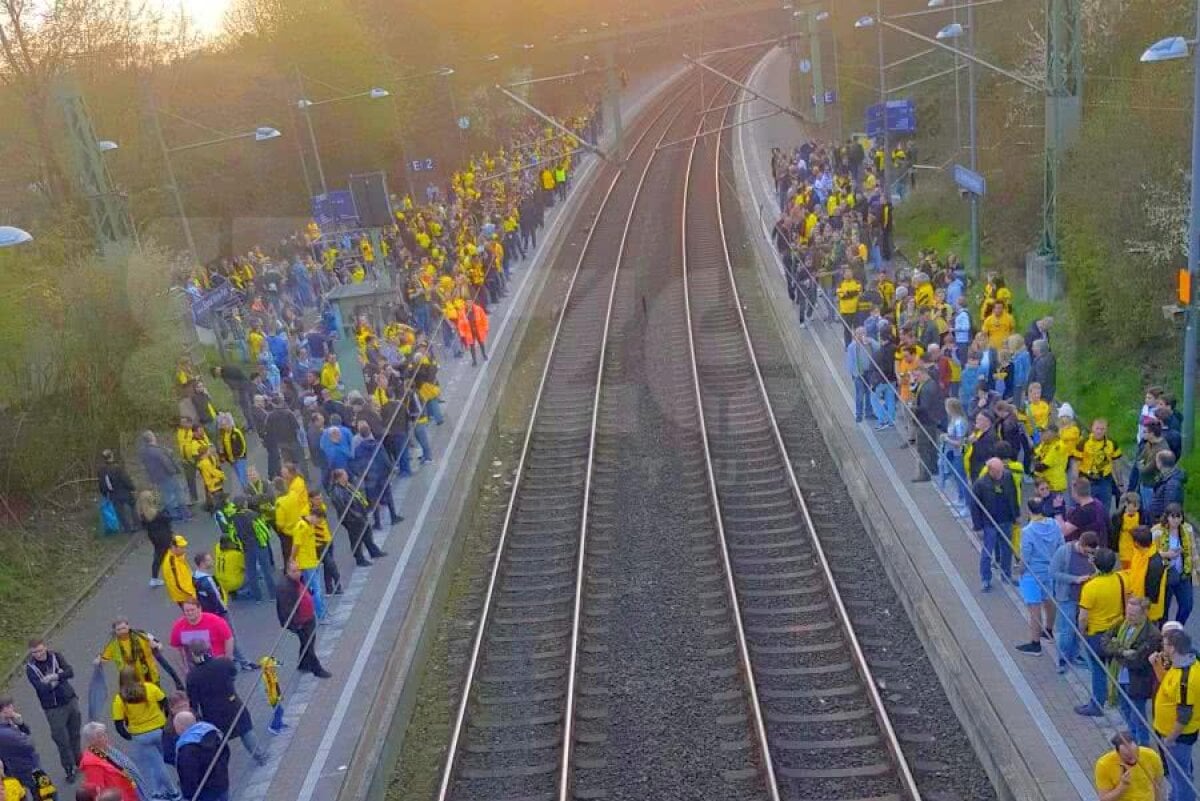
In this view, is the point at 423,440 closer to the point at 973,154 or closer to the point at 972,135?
the point at 973,154

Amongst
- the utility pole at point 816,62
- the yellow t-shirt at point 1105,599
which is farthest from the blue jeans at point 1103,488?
the utility pole at point 816,62

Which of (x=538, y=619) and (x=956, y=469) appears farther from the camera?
(x=956, y=469)

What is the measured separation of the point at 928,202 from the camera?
91.6 ft

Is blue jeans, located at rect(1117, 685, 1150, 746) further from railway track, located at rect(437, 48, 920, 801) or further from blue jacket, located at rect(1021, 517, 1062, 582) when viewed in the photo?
railway track, located at rect(437, 48, 920, 801)

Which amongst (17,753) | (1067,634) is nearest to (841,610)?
(1067,634)

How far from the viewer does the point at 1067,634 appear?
9.65 m

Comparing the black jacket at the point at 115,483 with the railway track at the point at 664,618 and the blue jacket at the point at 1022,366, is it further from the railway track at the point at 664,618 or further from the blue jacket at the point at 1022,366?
the blue jacket at the point at 1022,366

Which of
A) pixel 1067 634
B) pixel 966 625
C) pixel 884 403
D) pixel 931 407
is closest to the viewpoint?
pixel 1067 634

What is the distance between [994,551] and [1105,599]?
266 cm

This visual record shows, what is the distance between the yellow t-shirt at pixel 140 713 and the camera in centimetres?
900

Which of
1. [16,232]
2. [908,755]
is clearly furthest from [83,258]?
[908,755]

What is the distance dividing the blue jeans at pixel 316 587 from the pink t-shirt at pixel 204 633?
58.3 inches

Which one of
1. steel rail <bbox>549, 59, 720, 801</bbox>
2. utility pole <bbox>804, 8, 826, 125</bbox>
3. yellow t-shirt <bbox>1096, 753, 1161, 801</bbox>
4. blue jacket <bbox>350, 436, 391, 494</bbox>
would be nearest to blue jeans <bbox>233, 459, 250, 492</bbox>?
blue jacket <bbox>350, 436, 391, 494</bbox>

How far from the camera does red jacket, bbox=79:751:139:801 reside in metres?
8.23
